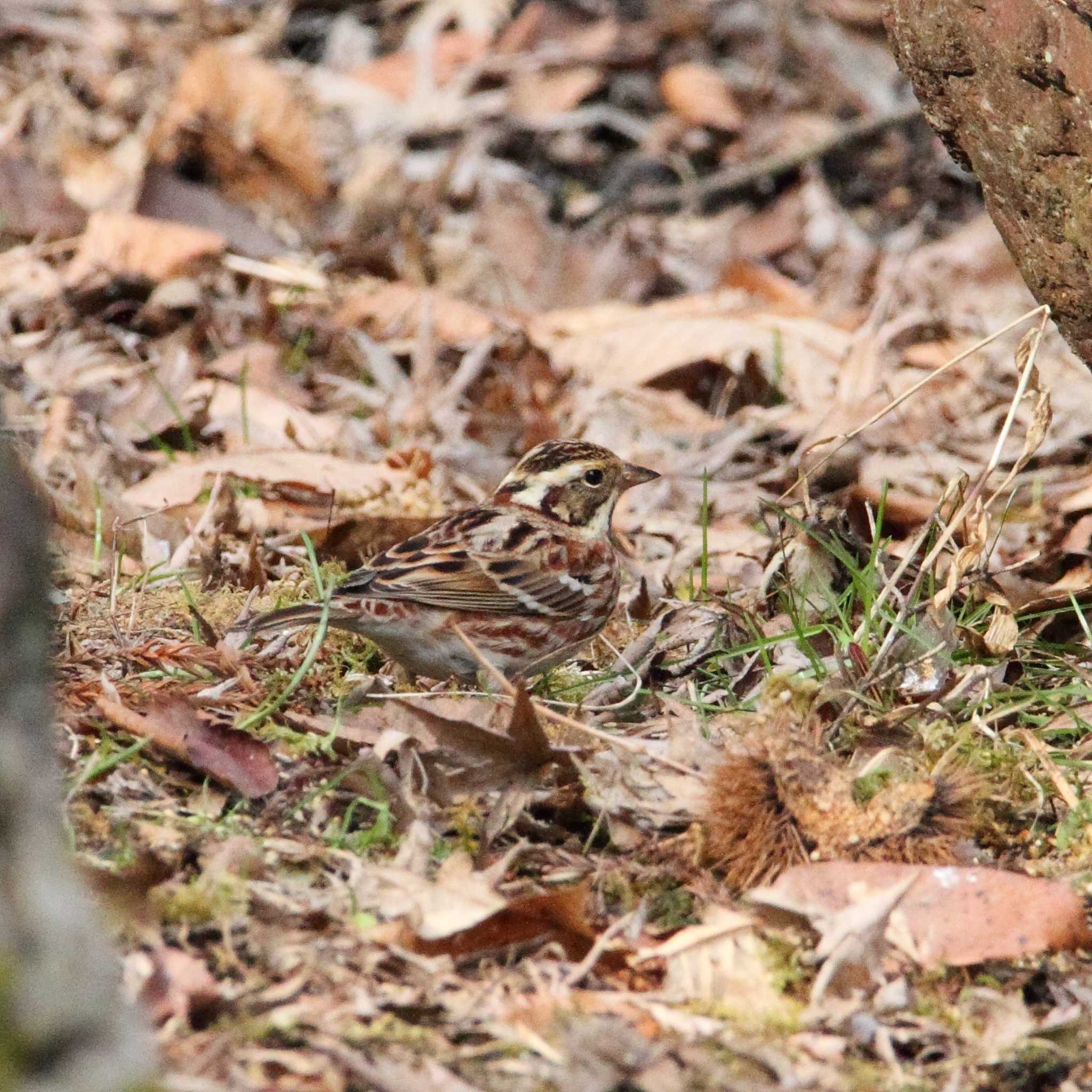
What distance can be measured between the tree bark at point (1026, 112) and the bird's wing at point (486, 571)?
187 centimetres

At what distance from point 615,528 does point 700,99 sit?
6.28 m

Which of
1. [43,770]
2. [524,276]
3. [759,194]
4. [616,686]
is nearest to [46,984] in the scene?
[43,770]

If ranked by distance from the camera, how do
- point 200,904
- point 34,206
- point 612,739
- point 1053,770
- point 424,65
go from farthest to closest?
point 424,65 → point 34,206 → point 1053,770 → point 612,739 → point 200,904

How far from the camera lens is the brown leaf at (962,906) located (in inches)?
150

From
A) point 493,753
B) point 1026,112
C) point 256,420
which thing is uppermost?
point 1026,112

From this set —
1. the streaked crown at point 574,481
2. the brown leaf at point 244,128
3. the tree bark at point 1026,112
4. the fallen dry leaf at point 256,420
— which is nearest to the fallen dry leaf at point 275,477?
the fallen dry leaf at point 256,420

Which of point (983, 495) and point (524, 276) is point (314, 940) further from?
point (524, 276)

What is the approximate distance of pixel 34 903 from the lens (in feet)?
7.74

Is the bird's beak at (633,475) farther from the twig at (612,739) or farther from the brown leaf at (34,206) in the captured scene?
the brown leaf at (34,206)

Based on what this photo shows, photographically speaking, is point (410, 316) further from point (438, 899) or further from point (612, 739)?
point (438, 899)

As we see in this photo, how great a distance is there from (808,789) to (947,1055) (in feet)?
2.47

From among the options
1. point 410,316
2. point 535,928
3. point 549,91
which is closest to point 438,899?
point 535,928

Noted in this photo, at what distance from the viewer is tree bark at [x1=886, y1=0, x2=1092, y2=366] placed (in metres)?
4.56

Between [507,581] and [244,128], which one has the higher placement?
[244,128]
